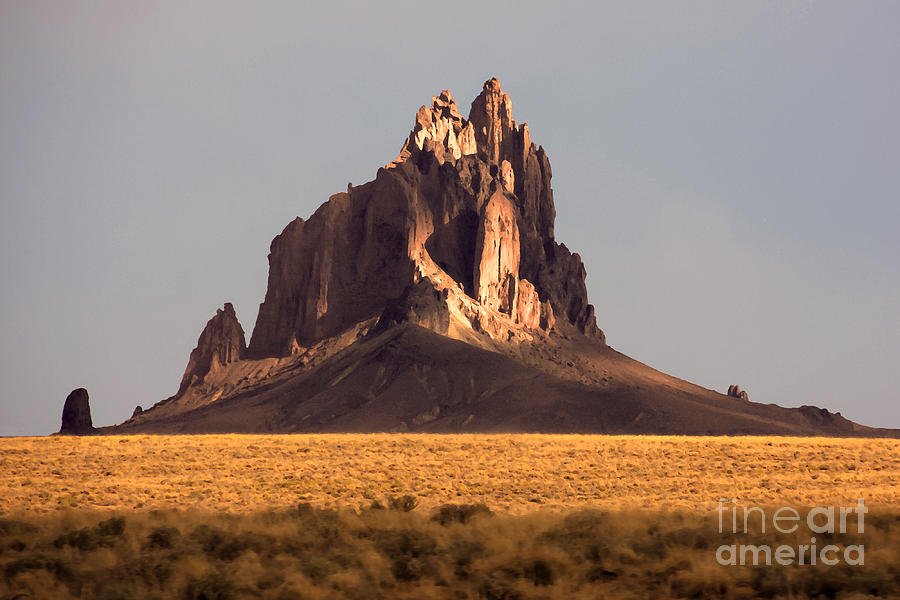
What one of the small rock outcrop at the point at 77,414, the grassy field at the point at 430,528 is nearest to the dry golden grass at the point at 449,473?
the grassy field at the point at 430,528

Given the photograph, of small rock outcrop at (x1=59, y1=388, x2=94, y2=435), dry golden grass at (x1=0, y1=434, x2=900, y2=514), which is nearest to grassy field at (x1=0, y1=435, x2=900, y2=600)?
dry golden grass at (x1=0, y1=434, x2=900, y2=514)

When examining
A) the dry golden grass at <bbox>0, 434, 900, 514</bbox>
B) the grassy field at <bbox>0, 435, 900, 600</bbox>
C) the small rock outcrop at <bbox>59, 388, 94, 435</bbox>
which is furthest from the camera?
the small rock outcrop at <bbox>59, 388, 94, 435</bbox>

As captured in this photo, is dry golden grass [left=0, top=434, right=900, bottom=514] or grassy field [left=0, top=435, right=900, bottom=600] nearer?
grassy field [left=0, top=435, right=900, bottom=600]

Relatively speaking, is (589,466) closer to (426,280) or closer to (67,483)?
(67,483)

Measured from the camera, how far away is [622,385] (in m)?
178

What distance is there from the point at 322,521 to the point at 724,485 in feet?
67.1

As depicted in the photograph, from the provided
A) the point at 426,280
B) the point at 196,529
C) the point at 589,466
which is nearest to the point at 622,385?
the point at 426,280

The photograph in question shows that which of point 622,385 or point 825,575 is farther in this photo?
point 622,385

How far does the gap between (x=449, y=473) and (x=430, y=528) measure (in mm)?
19833

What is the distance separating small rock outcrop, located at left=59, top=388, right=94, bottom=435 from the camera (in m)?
122

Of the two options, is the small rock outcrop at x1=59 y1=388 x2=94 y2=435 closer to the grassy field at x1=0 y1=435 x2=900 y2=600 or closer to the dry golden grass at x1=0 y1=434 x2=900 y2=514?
the dry golden grass at x1=0 y1=434 x2=900 y2=514

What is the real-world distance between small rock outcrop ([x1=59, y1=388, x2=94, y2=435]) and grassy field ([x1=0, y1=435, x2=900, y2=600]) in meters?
76.0

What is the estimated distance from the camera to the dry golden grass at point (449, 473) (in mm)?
36250

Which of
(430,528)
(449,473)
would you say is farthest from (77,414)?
(430,528)
